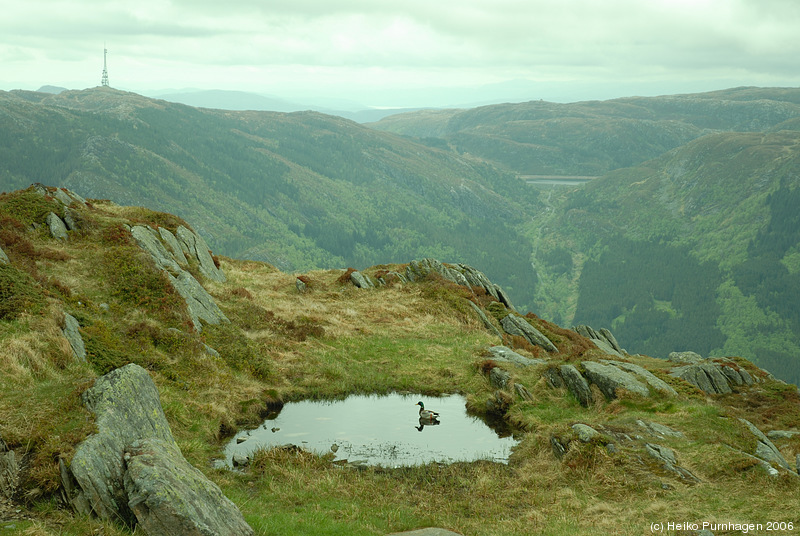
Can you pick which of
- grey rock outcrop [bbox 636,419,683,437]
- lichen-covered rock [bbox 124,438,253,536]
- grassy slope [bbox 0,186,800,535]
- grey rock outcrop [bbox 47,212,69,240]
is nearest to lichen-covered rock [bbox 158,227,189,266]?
grassy slope [bbox 0,186,800,535]

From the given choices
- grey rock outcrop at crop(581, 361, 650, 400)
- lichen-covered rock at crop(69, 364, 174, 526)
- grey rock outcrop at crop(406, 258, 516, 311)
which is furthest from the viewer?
grey rock outcrop at crop(406, 258, 516, 311)

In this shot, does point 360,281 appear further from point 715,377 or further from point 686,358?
point 686,358

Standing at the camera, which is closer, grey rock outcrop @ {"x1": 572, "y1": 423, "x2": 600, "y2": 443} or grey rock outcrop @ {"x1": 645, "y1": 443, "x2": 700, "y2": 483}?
grey rock outcrop @ {"x1": 645, "y1": 443, "x2": 700, "y2": 483}

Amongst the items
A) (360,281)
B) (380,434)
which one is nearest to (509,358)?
(380,434)

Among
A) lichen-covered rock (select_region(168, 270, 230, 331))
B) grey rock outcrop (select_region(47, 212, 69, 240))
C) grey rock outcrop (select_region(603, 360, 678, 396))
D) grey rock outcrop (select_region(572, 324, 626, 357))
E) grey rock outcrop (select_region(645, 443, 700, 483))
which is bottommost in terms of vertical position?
grey rock outcrop (select_region(572, 324, 626, 357))

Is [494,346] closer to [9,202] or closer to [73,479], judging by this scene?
[73,479]

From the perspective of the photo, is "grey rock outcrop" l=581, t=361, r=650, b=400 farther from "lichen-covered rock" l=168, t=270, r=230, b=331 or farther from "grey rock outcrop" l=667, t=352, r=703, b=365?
"grey rock outcrop" l=667, t=352, r=703, b=365
